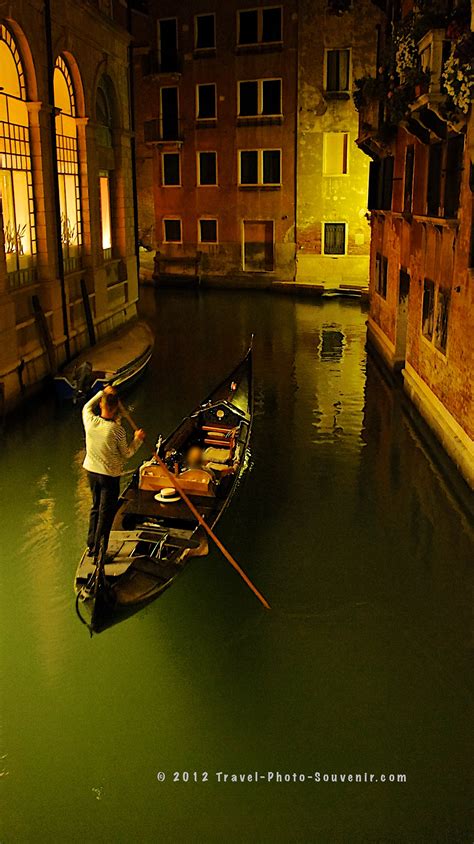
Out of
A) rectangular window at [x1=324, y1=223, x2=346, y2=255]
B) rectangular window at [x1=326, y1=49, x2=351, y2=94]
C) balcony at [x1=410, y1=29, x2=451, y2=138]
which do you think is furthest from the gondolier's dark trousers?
rectangular window at [x1=326, y1=49, x2=351, y2=94]

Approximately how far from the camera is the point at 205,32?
93.5 ft

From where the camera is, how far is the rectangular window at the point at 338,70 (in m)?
26.7

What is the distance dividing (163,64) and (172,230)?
6126 millimetres

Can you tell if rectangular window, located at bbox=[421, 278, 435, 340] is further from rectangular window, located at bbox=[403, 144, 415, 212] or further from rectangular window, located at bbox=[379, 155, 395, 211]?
rectangular window, located at bbox=[379, 155, 395, 211]

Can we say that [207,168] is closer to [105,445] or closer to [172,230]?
[172,230]

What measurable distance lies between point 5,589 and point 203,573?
1924 millimetres

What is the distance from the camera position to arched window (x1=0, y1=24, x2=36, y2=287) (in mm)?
12727

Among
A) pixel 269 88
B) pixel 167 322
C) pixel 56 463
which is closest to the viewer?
pixel 56 463

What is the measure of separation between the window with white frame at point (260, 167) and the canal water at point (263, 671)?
19974mm

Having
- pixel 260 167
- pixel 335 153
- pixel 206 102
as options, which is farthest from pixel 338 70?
pixel 206 102

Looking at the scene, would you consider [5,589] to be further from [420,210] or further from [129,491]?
[420,210]

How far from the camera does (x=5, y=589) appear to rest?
748 cm

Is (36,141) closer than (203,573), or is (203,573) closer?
(203,573)

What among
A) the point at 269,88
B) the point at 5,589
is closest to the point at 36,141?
the point at 5,589
